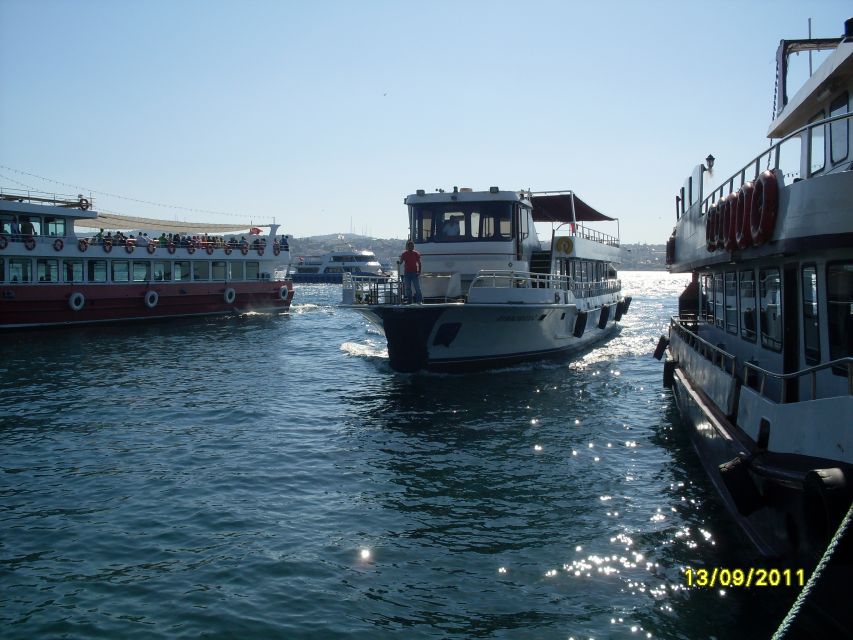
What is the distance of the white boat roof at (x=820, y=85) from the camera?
8924 millimetres

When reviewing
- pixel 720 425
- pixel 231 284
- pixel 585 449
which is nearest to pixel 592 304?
pixel 585 449

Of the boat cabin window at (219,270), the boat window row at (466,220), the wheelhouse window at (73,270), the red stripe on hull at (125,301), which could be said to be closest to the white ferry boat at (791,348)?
the boat window row at (466,220)

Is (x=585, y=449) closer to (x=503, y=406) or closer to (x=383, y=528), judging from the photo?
(x=503, y=406)

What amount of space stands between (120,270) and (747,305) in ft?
119

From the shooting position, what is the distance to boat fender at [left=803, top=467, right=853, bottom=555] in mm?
5512

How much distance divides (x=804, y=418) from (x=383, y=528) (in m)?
5.13

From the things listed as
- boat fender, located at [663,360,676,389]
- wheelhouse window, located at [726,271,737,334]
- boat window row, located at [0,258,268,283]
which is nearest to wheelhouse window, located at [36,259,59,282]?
boat window row, located at [0,258,268,283]

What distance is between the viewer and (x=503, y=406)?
1611 cm

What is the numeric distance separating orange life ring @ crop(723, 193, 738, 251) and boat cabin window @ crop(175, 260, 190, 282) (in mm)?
37628

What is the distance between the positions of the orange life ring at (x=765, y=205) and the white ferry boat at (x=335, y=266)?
3636 inches

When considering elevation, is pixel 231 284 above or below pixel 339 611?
above

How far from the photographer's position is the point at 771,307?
979cm
